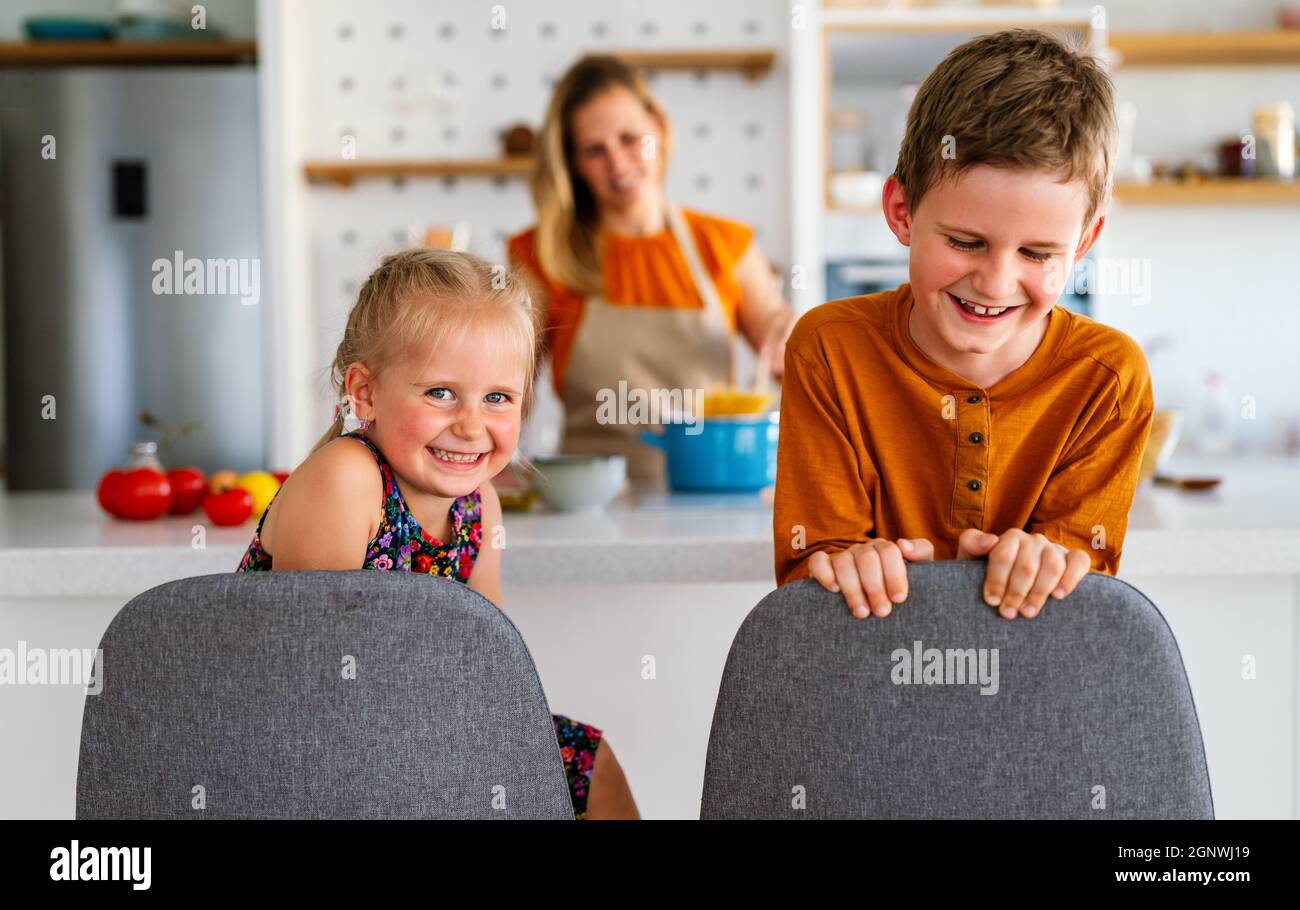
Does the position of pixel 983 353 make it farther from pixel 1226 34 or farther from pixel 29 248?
pixel 29 248

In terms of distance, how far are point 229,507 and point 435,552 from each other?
1.42 ft

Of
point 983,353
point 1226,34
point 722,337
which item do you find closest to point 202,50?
point 722,337

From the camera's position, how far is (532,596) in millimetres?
1419

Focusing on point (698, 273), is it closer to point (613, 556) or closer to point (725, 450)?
point (725, 450)

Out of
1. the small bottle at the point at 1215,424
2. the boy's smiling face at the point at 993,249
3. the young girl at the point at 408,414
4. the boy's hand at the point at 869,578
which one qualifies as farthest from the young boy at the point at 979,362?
the small bottle at the point at 1215,424

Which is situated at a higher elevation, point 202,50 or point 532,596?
point 202,50

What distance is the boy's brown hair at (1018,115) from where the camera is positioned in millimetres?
869

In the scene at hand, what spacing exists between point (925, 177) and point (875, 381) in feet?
0.60

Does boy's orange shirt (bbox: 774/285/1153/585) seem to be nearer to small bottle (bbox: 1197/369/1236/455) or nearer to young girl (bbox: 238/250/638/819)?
young girl (bbox: 238/250/638/819)

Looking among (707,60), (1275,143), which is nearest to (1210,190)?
(1275,143)

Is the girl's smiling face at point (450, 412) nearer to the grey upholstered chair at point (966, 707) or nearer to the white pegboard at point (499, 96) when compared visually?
the grey upholstered chair at point (966, 707)

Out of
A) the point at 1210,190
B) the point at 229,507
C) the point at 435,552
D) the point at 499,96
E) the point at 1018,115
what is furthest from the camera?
the point at 499,96

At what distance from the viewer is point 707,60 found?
11.0 ft

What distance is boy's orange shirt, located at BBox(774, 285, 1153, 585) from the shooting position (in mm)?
974
